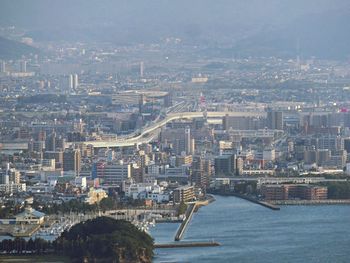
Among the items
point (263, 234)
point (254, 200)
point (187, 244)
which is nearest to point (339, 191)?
point (254, 200)

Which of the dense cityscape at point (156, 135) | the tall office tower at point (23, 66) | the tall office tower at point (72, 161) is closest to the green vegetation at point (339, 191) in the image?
the dense cityscape at point (156, 135)

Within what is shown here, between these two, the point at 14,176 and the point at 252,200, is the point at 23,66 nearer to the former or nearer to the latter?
the point at 14,176

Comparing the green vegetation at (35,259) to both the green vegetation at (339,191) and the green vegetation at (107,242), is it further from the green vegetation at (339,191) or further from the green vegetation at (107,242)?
the green vegetation at (339,191)

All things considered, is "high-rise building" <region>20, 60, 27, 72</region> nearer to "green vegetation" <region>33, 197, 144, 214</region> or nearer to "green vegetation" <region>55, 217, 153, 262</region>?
"green vegetation" <region>33, 197, 144, 214</region>

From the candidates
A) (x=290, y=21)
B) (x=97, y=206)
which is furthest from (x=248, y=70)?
(x=97, y=206)

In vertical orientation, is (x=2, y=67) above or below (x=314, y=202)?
above

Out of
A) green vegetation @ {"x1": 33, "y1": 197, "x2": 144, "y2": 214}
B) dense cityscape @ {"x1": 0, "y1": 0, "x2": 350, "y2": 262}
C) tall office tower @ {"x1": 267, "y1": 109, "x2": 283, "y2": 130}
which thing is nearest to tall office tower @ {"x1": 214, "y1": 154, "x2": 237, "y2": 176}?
dense cityscape @ {"x1": 0, "y1": 0, "x2": 350, "y2": 262}
